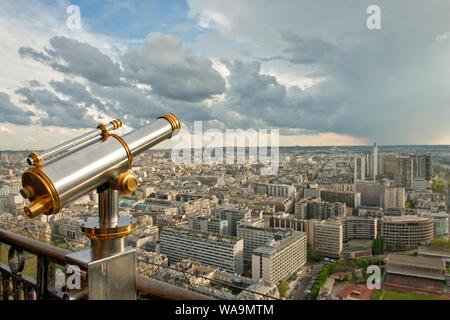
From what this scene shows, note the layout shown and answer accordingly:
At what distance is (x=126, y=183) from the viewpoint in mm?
411

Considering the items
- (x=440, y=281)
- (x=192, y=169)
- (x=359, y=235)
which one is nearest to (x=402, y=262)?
(x=440, y=281)

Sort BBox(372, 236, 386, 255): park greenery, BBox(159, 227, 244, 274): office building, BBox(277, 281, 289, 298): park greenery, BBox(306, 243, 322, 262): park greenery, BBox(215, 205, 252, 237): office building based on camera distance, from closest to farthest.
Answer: BBox(277, 281, 289, 298): park greenery < BBox(159, 227, 244, 274): office building < BBox(372, 236, 386, 255): park greenery < BBox(306, 243, 322, 262): park greenery < BBox(215, 205, 252, 237): office building

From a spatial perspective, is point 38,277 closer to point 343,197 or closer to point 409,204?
point 409,204

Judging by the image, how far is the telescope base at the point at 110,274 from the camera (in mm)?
407

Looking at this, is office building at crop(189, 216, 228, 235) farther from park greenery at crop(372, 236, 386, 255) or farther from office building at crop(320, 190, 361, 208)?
office building at crop(320, 190, 361, 208)

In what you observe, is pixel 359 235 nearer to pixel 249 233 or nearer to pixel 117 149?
pixel 249 233

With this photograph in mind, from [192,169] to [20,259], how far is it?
9.00 metres

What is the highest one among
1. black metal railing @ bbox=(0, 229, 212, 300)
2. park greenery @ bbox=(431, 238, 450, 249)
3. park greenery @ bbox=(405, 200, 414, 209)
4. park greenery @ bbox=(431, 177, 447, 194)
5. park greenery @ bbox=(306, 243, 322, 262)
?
black metal railing @ bbox=(0, 229, 212, 300)

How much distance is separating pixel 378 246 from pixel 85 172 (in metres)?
7.55

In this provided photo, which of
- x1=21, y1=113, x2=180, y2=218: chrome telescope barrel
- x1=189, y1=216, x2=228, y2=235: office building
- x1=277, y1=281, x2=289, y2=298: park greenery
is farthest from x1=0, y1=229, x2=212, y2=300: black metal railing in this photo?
x1=189, y1=216, x2=228, y2=235: office building

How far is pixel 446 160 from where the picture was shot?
16.2 ft

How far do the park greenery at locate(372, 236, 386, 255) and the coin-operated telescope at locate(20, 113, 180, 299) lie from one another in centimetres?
735

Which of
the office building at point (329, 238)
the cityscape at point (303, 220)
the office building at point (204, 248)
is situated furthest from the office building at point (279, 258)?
the office building at point (329, 238)

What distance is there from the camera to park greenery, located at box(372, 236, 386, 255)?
6660 millimetres
